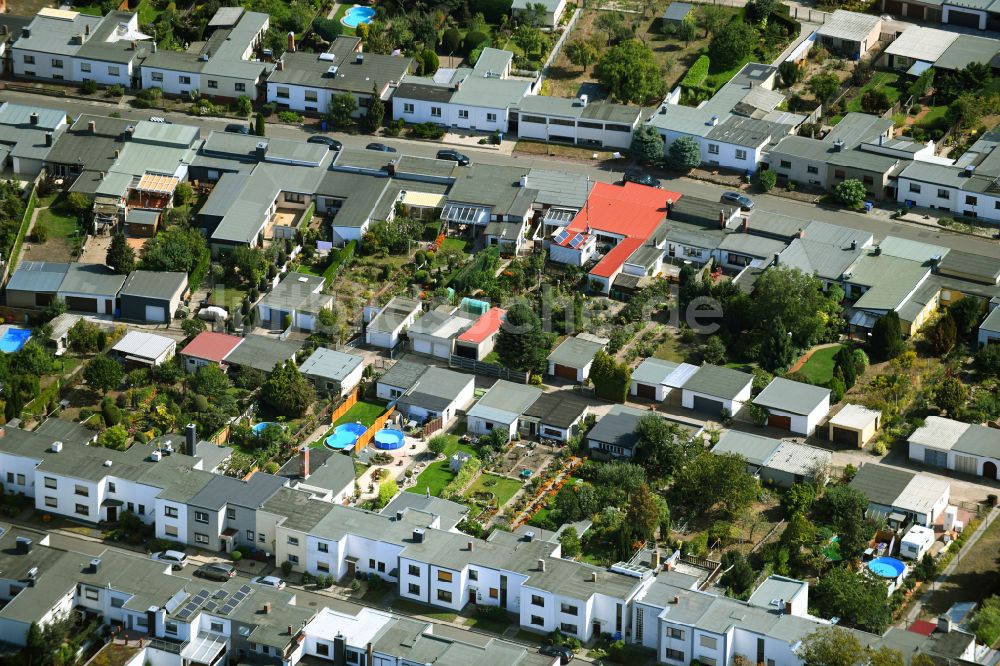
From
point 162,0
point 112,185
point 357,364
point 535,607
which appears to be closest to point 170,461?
point 357,364

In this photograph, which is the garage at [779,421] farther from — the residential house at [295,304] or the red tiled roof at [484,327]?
the residential house at [295,304]

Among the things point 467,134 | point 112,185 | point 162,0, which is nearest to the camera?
point 112,185

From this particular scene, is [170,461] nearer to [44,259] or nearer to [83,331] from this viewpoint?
[83,331]

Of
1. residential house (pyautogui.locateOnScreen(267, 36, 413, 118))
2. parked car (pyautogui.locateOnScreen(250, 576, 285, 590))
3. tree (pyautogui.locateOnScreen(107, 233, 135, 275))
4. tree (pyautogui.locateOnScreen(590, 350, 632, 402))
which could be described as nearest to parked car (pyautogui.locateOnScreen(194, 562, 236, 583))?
parked car (pyautogui.locateOnScreen(250, 576, 285, 590))

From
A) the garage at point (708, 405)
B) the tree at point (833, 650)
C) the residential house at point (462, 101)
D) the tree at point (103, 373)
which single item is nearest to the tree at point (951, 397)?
the garage at point (708, 405)

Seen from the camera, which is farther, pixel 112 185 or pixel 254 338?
pixel 112 185

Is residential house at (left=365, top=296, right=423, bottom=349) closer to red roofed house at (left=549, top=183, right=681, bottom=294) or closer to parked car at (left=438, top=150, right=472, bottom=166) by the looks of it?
red roofed house at (left=549, top=183, right=681, bottom=294)
